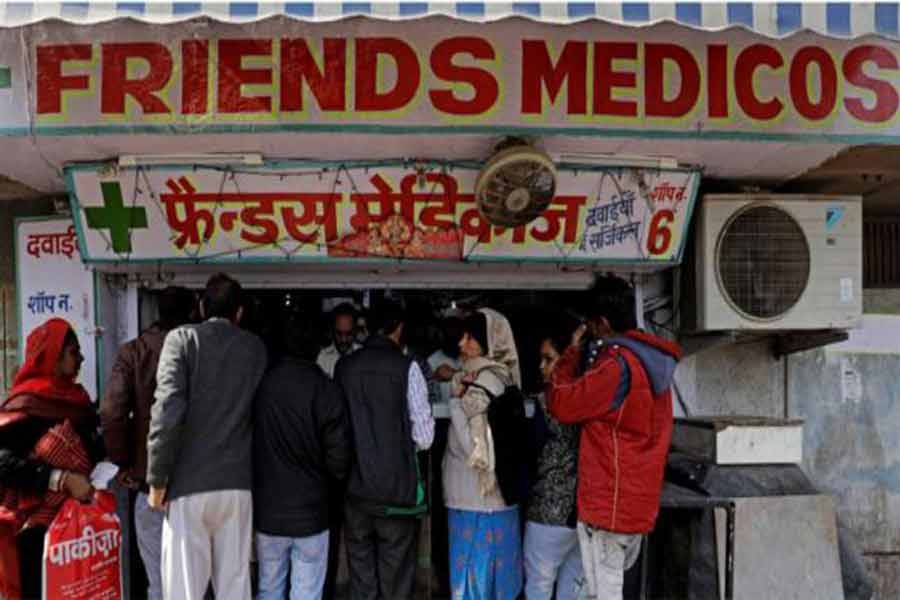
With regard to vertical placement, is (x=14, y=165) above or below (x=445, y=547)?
above

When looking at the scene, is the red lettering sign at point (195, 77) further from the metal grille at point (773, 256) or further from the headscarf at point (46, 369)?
the metal grille at point (773, 256)

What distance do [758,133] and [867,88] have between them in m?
0.54

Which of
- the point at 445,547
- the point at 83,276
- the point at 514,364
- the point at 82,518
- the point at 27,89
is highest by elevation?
the point at 27,89

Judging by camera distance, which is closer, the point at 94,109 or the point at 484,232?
the point at 94,109

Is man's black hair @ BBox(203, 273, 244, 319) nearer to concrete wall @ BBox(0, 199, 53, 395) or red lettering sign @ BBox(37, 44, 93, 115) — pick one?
red lettering sign @ BBox(37, 44, 93, 115)

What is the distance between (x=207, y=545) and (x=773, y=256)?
3256 millimetres

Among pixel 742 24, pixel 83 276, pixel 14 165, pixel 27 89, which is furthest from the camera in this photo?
pixel 83 276

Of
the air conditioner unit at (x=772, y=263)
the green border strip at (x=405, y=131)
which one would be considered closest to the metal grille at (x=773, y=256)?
the air conditioner unit at (x=772, y=263)

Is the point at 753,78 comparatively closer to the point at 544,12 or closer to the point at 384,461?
the point at 544,12

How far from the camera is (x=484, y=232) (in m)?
4.30

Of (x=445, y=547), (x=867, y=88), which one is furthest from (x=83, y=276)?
(x=867, y=88)

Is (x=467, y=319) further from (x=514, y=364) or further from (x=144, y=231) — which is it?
(x=144, y=231)

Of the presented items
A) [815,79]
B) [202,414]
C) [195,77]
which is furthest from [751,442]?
[195,77]

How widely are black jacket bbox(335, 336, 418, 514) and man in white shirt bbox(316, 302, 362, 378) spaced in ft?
1.91
